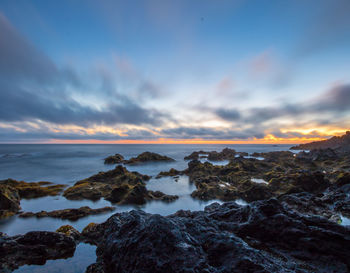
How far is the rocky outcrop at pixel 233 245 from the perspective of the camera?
4.43 meters

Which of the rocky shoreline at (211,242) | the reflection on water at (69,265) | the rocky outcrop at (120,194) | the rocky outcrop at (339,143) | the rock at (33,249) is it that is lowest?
the rocky outcrop at (120,194)

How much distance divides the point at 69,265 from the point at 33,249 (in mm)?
1848

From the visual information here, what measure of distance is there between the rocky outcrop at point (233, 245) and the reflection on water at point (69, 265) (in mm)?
876

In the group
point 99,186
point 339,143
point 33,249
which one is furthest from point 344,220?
point 339,143

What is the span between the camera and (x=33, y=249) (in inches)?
295

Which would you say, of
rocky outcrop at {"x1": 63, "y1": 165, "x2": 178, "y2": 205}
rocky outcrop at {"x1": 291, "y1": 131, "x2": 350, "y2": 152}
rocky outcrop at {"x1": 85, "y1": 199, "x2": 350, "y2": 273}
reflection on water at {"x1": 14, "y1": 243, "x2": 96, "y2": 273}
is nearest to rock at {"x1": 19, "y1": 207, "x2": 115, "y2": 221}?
rocky outcrop at {"x1": 63, "y1": 165, "x2": 178, "y2": 205}

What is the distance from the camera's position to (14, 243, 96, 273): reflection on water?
682cm

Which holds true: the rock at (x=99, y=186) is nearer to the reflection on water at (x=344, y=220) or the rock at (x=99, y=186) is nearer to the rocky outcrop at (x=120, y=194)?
the rocky outcrop at (x=120, y=194)

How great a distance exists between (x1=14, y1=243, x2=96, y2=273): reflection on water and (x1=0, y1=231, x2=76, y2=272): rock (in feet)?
0.70

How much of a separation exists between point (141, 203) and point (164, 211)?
2908mm

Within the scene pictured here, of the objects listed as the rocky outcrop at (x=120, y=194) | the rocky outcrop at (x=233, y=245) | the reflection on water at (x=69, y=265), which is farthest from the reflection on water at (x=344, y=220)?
the rocky outcrop at (x=120, y=194)

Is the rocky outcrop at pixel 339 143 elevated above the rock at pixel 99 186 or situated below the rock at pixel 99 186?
above

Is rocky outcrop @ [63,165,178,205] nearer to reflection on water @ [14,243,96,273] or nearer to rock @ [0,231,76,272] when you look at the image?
rock @ [0,231,76,272]

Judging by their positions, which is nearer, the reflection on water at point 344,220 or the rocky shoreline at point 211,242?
the rocky shoreline at point 211,242
